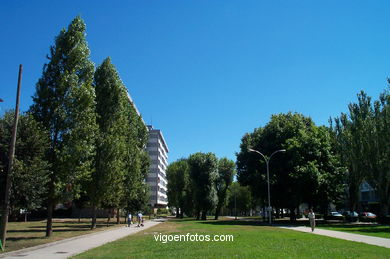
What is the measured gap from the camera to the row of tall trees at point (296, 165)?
4194 cm

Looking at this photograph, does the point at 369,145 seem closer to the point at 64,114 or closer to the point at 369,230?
the point at 369,230

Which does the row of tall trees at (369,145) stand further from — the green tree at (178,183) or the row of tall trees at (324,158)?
the green tree at (178,183)

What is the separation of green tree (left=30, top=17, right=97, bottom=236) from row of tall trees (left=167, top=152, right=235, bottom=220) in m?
37.8

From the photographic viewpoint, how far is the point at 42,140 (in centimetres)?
1964

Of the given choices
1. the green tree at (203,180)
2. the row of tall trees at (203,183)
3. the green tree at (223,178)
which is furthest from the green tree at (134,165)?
the green tree at (223,178)

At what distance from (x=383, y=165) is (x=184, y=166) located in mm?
43375

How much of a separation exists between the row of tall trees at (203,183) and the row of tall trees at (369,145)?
23.6 metres

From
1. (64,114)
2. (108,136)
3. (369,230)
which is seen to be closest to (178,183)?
(108,136)

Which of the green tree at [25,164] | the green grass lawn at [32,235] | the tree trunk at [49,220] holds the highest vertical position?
the green tree at [25,164]

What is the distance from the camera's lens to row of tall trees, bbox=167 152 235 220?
61.6m

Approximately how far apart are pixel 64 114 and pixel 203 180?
132 feet

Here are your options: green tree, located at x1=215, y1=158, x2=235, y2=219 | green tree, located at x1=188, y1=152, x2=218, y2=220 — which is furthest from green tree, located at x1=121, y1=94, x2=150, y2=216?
green tree, located at x1=215, y1=158, x2=235, y2=219

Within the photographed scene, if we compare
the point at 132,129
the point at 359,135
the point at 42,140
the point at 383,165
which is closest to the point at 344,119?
the point at 359,135

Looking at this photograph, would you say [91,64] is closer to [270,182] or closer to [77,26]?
[77,26]
